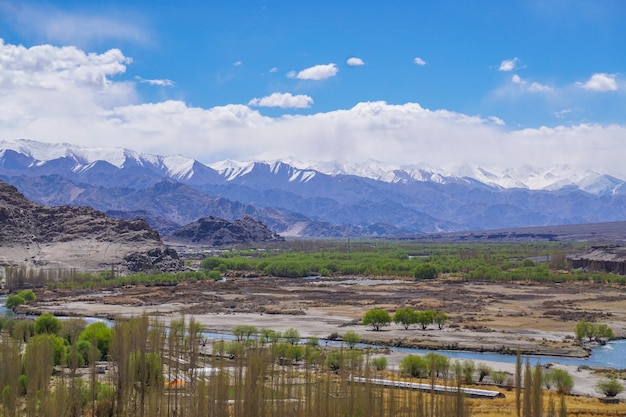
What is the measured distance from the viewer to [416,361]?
5866cm

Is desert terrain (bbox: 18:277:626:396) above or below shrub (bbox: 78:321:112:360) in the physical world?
below

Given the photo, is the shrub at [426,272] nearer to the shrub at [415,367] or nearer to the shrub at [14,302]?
the shrub at [14,302]

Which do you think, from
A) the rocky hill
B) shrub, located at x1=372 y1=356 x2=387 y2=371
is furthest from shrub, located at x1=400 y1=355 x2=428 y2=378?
the rocky hill

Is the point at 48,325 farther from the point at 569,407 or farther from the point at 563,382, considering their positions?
the point at 569,407

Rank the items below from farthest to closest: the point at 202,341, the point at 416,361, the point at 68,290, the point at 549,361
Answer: the point at 68,290 → the point at 202,341 → the point at 549,361 → the point at 416,361

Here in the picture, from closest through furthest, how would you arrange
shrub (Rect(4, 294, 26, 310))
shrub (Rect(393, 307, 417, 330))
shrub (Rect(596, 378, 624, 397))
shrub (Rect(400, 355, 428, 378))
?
shrub (Rect(596, 378, 624, 397))
shrub (Rect(400, 355, 428, 378))
shrub (Rect(393, 307, 417, 330))
shrub (Rect(4, 294, 26, 310))

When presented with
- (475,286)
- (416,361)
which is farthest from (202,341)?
(475,286)

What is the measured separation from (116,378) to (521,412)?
987 inches

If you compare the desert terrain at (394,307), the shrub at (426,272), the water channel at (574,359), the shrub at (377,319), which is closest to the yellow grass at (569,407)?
the desert terrain at (394,307)

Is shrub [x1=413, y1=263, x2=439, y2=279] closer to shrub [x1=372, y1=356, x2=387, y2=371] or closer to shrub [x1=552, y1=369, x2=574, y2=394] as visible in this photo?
shrub [x1=372, y1=356, x2=387, y2=371]

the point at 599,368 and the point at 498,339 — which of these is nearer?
the point at 599,368

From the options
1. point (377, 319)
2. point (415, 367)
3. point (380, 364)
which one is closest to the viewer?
point (415, 367)

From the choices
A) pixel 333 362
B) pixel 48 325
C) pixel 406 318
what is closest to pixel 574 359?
pixel 406 318

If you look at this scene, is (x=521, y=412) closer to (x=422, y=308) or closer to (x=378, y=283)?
(x=422, y=308)
